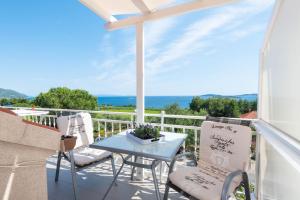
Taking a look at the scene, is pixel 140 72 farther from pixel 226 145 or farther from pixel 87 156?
pixel 226 145

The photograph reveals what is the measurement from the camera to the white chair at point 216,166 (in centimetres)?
184

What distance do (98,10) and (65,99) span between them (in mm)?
15533

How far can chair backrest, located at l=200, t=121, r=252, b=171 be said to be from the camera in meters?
2.12

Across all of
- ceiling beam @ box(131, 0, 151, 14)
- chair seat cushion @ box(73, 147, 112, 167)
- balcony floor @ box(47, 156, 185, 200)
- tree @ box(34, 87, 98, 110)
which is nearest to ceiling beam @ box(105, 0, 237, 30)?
ceiling beam @ box(131, 0, 151, 14)

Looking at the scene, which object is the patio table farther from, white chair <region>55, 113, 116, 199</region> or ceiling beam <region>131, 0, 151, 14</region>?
ceiling beam <region>131, 0, 151, 14</region>

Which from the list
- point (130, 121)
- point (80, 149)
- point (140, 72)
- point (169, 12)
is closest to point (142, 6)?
point (169, 12)

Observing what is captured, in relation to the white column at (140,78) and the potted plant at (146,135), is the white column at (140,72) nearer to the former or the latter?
the white column at (140,78)

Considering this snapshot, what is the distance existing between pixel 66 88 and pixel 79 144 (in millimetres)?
15544

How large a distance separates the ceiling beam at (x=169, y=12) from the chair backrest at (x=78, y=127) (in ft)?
5.03

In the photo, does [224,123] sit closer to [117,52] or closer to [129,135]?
[129,135]

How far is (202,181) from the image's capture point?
201 cm

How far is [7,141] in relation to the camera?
132 cm

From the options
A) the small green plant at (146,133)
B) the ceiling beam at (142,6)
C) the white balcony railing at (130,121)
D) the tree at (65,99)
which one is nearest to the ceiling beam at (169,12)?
the ceiling beam at (142,6)

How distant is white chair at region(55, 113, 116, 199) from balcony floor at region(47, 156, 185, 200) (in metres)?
0.21
